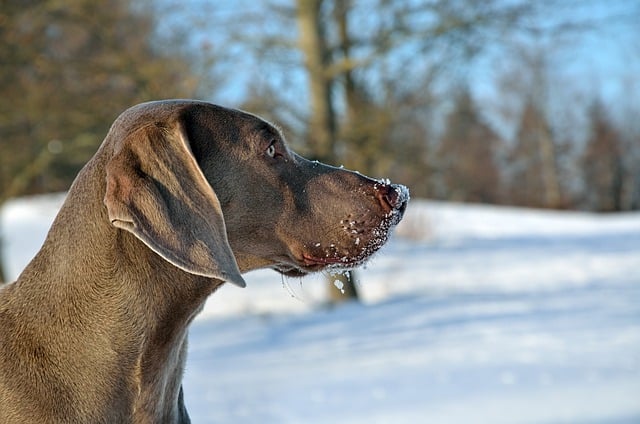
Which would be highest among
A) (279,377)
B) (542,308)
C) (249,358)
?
(279,377)

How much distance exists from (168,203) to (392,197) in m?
0.80

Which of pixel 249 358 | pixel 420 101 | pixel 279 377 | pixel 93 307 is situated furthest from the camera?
pixel 420 101

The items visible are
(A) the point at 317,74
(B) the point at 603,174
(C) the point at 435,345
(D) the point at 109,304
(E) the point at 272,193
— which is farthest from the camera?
(B) the point at 603,174

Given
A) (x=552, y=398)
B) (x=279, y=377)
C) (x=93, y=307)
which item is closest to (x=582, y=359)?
(x=552, y=398)

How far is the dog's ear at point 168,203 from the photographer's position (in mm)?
2098

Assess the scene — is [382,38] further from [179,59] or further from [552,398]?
[552,398]

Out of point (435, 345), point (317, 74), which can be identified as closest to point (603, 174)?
point (317, 74)

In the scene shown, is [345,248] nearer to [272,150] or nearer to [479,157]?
[272,150]

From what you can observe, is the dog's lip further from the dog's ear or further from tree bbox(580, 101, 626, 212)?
tree bbox(580, 101, 626, 212)

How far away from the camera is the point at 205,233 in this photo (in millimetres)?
2176

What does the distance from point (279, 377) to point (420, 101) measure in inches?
219

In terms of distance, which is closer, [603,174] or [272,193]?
[272,193]

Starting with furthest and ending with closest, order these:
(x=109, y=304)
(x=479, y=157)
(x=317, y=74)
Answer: (x=479, y=157) < (x=317, y=74) < (x=109, y=304)

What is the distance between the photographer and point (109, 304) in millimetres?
2373
